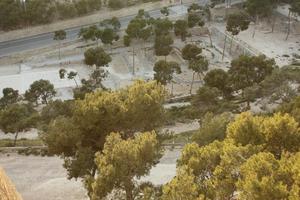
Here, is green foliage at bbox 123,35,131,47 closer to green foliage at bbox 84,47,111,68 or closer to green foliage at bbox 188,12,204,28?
green foliage at bbox 84,47,111,68

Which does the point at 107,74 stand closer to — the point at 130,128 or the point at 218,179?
the point at 130,128

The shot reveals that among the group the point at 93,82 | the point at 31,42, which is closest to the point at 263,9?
the point at 93,82

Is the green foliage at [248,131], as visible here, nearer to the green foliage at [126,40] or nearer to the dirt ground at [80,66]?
the dirt ground at [80,66]

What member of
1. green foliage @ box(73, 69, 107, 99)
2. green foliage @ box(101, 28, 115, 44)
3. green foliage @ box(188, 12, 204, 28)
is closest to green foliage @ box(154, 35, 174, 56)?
green foliage @ box(101, 28, 115, 44)

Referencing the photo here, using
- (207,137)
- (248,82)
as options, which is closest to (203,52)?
(248,82)

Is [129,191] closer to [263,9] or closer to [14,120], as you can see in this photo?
[14,120]
